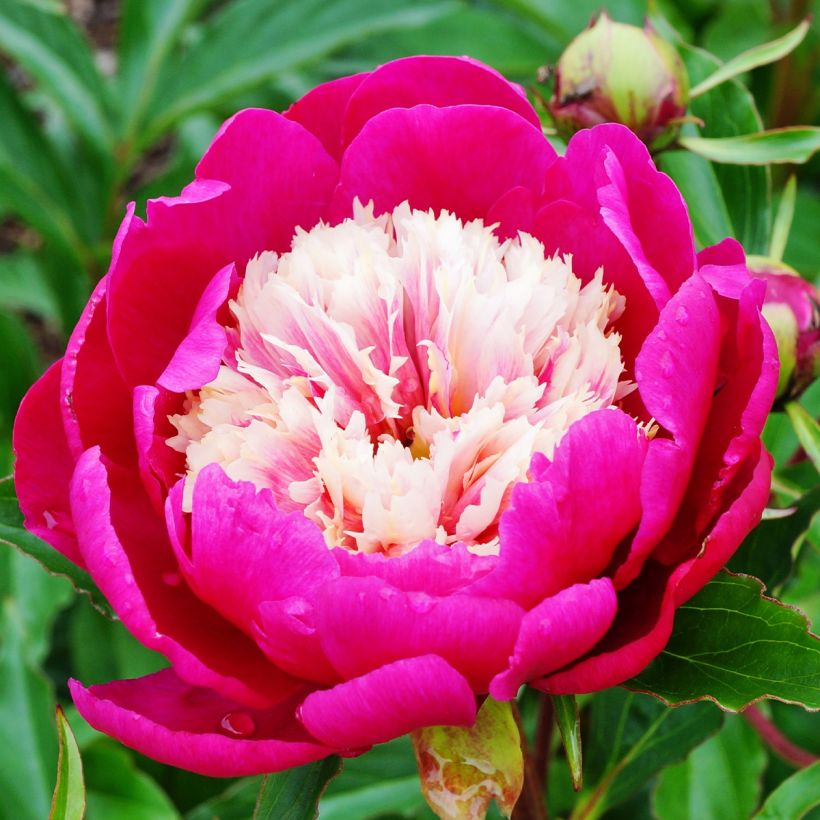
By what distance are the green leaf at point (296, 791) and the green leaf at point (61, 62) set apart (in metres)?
1.07

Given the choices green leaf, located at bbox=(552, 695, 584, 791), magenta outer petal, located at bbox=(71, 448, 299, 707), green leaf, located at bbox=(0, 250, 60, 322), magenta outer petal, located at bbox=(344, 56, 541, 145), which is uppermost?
magenta outer petal, located at bbox=(344, 56, 541, 145)

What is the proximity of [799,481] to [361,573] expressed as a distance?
54 cm

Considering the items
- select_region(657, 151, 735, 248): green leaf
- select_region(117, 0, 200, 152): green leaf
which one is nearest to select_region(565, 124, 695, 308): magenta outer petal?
select_region(657, 151, 735, 248): green leaf

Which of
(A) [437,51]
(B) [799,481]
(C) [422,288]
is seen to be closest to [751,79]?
(A) [437,51]

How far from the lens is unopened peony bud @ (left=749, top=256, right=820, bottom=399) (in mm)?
713

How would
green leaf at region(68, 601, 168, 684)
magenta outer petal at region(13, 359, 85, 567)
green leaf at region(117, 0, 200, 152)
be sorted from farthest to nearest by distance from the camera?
green leaf at region(117, 0, 200, 152), green leaf at region(68, 601, 168, 684), magenta outer petal at region(13, 359, 85, 567)

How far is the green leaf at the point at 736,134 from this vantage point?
0.85 m

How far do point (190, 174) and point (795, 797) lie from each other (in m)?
1.16

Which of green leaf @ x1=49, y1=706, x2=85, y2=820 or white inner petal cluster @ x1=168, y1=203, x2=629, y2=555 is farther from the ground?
white inner petal cluster @ x1=168, y1=203, x2=629, y2=555

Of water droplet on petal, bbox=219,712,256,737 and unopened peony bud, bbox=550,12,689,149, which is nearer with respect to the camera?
water droplet on petal, bbox=219,712,256,737

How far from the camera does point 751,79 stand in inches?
65.0

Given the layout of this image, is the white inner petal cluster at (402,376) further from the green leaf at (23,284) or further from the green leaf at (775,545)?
the green leaf at (23,284)

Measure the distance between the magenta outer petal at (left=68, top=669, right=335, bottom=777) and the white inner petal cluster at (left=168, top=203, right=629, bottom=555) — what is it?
0.31 ft

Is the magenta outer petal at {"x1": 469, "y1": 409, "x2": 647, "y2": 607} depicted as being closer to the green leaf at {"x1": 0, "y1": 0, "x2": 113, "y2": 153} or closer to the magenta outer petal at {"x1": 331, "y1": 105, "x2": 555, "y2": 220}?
the magenta outer petal at {"x1": 331, "y1": 105, "x2": 555, "y2": 220}
